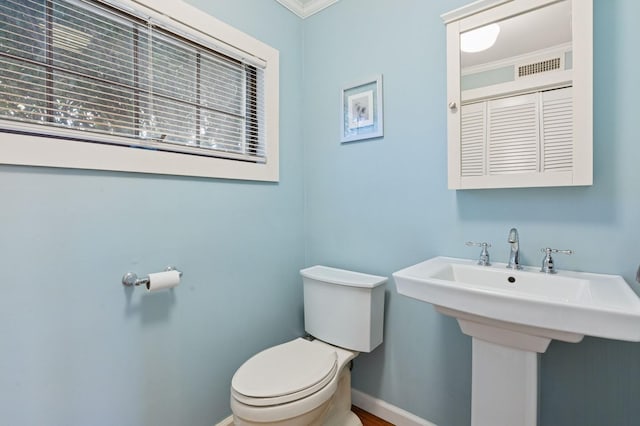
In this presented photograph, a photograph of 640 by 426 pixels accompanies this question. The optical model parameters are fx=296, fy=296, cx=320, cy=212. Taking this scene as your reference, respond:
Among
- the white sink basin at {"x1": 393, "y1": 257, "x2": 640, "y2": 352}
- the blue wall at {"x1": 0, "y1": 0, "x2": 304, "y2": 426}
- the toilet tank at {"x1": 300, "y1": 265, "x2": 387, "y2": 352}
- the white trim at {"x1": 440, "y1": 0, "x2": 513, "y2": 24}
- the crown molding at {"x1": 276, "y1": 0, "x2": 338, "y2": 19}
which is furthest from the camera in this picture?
the crown molding at {"x1": 276, "y1": 0, "x2": 338, "y2": 19}

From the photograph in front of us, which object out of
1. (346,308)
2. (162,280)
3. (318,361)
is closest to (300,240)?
(346,308)

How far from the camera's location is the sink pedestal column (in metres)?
0.95

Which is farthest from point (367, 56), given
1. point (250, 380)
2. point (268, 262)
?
point (250, 380)

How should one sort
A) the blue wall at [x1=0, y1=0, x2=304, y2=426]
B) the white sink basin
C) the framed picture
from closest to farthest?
1. the white sink basin
2. the blue wall at [x1=0, y1=0, x2=304, y2=426]
3. the framed picture

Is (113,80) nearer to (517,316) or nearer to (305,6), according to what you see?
(305,6)

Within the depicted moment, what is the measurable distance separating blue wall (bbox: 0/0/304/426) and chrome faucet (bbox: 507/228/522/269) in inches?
45.5

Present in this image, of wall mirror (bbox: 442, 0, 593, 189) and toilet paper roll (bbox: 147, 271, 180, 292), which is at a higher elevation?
wall mirror (bbox: 442, 0, 593, 189)

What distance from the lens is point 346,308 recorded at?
4.83 feet

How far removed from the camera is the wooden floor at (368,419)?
1538mm

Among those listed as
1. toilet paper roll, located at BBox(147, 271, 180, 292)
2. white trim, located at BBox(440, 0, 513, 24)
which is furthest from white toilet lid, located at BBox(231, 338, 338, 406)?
white trim, located at BBox(440, 0, 513, 24)

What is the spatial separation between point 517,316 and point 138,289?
132cm

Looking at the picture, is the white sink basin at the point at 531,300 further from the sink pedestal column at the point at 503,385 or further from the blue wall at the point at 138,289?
the blue wall at the point at 138,289

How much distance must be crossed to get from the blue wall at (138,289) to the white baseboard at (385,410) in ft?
1.74

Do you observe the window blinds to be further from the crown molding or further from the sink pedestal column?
the sink pedestal column
